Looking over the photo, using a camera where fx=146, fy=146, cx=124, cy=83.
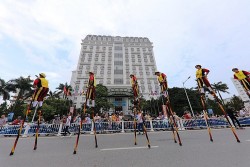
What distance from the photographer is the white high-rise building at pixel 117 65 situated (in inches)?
2776

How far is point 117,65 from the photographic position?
8312 centimetres

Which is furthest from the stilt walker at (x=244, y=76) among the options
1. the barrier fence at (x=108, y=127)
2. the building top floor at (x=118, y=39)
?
the building top floor at (x=118, y=39)

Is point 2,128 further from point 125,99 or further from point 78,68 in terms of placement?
point 78,68

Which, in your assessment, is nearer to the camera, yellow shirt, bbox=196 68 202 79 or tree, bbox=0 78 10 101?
yellow shirt, bbox=196 68 202 79

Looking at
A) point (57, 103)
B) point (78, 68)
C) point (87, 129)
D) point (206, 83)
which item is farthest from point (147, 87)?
point (206, 83)

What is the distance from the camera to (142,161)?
3.88m

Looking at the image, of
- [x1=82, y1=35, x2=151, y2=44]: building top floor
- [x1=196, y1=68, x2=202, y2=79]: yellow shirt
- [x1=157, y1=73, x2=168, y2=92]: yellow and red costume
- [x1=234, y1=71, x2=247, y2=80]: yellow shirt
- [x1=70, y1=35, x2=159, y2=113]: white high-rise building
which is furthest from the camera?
[x1=82, y1=35, x2=151, y2=44]: building top floor

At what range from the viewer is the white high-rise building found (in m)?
70.5

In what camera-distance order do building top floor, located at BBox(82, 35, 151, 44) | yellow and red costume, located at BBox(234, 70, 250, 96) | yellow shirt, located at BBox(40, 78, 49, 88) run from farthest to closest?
building top floor, located at BBox(82, 35, 151, 44), yellow and red costume, located at BBox(234, 70, 250, 96), yellow shirt, located at BBox(40, 78, 49, 88)

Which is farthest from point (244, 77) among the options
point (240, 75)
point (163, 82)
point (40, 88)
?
point (40, 88)

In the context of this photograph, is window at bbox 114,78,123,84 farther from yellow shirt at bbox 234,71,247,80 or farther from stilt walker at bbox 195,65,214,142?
stilt walker at bbox 195,65,214,142

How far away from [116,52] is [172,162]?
289 ft

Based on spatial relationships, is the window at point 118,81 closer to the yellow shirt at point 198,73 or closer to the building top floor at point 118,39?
the building top floor at point 118,39

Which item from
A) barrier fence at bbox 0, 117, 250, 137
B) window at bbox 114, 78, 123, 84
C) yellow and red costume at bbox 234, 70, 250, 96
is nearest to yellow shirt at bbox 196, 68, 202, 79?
yellow and red costume at bbox 234, 70, 250, 96
